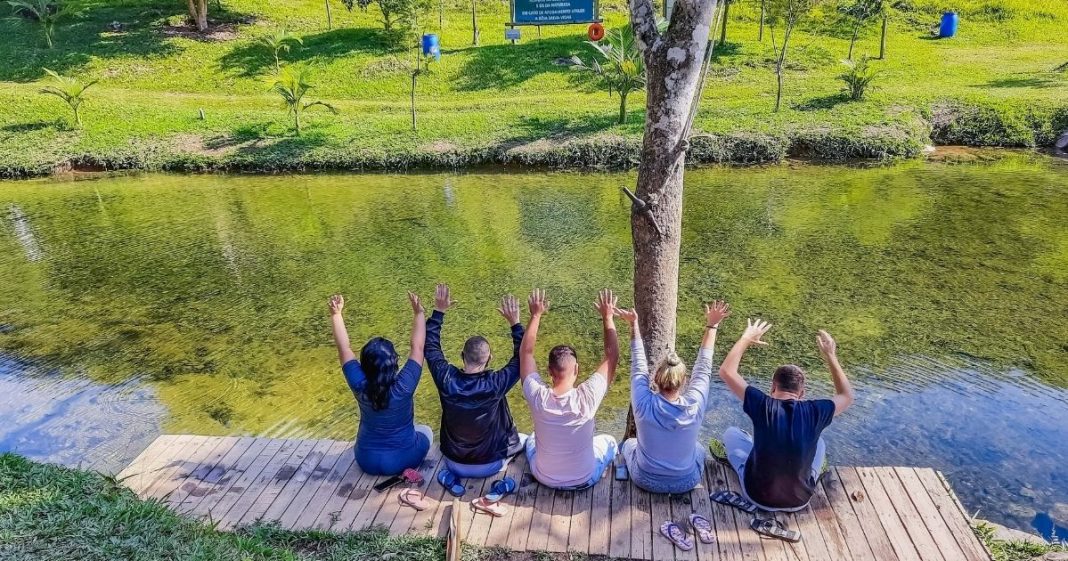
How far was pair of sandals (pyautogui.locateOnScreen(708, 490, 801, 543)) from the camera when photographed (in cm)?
401

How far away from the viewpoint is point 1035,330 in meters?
8.26

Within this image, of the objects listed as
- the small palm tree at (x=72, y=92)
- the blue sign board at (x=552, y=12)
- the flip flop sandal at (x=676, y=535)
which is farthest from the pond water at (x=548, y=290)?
the small palm tree at (x=72, y=92)

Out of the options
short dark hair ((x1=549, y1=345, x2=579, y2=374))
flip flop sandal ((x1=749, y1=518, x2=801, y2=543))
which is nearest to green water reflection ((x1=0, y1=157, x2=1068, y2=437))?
flip flop sandal ((x1=749, y1=518, x2=801, y2=543))

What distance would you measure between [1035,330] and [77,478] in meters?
10.2

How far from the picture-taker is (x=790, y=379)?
4.00 m

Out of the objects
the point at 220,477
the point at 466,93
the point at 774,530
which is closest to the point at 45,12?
the point at 466,93

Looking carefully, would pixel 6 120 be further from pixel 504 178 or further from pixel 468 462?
pixel 468 462

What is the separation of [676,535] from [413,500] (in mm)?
1706

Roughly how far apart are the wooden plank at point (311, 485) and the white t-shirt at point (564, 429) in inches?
62.0

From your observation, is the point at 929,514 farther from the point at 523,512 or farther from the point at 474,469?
the point at 474,469

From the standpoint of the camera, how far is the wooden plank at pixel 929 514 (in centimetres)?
392

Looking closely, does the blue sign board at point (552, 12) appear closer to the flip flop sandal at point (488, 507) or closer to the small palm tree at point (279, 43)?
the flip flop sandal at point (488, 507)

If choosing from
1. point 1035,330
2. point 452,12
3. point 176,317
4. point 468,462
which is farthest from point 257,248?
point 452,12

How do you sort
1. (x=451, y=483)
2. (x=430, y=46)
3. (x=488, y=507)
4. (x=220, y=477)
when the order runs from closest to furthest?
(x=488, y=507) < (x=451, y=483) < (x=220, y=477) < (x=430, y=46)
